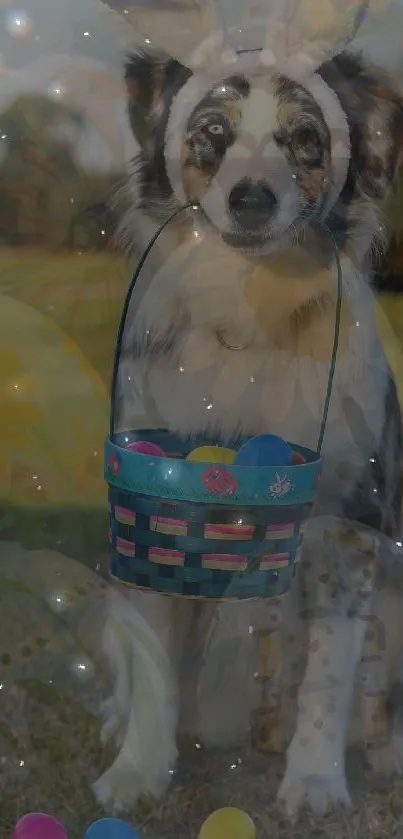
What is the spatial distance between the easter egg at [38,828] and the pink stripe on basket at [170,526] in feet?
1.12

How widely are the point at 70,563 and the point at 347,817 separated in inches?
16.7

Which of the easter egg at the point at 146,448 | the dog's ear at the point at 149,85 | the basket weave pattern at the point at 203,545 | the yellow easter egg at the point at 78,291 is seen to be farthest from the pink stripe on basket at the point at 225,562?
the dog's ear at the point at 149,85

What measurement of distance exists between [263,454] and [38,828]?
46cm

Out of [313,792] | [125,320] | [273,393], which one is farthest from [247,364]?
[313,792]

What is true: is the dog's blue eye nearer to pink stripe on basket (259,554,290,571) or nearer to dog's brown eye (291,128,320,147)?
dog's brown eye (291,128,320,147)

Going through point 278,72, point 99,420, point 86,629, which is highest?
point 278,72

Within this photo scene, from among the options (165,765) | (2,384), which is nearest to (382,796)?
(165,765)

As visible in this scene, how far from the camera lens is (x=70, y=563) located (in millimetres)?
922

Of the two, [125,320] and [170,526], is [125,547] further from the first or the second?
[125,320]

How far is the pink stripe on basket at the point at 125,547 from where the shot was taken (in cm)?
81

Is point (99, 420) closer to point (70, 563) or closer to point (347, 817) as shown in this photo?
point (70, 563)

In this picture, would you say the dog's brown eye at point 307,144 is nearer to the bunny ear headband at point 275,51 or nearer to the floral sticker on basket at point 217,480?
the bunny ear headband at point 275,51

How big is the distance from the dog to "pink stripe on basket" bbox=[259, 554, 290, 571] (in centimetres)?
11

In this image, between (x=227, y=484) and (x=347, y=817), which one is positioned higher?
(x=227, y=484)
